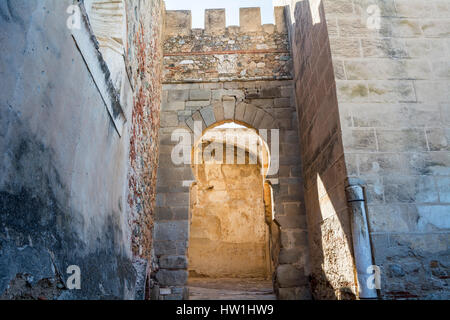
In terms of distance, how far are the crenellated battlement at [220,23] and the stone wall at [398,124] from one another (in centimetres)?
247

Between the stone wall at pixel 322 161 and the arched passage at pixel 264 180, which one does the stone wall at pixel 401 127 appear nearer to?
the stone wall at pixel 322 161

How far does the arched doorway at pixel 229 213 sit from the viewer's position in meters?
9.66

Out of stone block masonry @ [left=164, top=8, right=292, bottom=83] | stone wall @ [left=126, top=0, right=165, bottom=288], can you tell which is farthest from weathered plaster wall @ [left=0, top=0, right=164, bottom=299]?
stone block masonry @ [left=164, top=8, right=292, bottom=83]

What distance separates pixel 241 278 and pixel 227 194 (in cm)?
241

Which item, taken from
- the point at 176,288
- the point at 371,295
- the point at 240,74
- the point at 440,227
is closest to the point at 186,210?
the point at 176,288

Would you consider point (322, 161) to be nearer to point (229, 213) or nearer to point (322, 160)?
point (322, 160)

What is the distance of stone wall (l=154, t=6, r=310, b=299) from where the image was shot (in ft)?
16.9

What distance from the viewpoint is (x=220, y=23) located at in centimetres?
667

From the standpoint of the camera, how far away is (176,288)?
16.6 feet

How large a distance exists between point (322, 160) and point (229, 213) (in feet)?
20.9

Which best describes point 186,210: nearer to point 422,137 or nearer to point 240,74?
point 240,74

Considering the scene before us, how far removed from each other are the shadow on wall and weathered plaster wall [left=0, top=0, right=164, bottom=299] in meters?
2.18

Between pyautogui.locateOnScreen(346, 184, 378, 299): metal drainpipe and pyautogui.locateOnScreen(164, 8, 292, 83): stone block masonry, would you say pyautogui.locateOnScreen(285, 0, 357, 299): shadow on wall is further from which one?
pyautogui.locateOnScreen(164, 8, 292, 83): stone block masonry

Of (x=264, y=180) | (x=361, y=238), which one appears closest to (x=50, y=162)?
(x=361, y=238)
